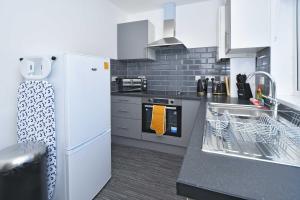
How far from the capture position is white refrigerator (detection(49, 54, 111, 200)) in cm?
142

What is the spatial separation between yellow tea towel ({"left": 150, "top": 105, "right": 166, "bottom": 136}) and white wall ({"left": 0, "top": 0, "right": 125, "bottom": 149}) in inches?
53.0

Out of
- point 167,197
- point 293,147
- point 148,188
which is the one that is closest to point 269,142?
point 293,147

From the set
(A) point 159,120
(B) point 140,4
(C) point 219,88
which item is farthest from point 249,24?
(B) point 140,4

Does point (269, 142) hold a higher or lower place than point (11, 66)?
lower

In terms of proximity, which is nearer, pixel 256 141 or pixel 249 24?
pixel 256 141

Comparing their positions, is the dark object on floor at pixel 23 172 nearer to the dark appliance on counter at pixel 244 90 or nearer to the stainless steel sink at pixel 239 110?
the stainless steel sink at pixel 239 110

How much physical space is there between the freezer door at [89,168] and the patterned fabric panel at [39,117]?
0.16 m

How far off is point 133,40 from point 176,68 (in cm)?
95

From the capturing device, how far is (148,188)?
6.29ft

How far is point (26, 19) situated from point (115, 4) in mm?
1865

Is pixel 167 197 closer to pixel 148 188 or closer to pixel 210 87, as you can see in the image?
pixel 148 188

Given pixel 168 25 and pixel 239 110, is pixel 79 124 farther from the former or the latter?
pixel 168 25

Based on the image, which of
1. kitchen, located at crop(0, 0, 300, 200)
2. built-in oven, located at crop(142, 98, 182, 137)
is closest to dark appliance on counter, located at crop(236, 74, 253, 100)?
kitchen, located at crop(0, 0, 300, 200)

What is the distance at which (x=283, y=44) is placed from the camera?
5.28 feet
